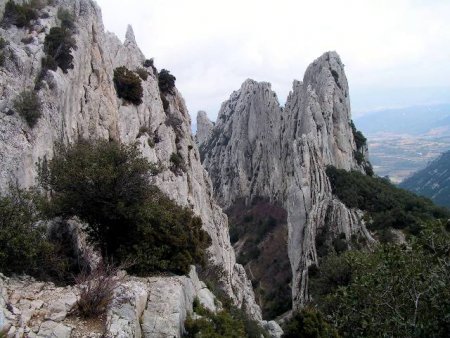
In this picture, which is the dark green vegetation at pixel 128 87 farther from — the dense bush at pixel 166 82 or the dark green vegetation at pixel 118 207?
the dark green vegetation at pixel 118 207

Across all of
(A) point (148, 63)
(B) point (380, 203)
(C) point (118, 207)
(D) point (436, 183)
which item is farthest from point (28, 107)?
(D) point (436, 183)

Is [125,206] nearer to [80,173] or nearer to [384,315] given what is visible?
[80,173]

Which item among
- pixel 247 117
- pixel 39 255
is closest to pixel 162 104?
pixel 39 255

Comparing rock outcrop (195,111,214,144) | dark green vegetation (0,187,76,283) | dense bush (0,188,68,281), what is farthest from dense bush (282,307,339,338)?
rock outcrop (195,111,214,144)

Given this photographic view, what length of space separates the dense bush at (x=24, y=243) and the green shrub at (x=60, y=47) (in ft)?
40.1

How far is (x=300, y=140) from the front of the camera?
64.0m

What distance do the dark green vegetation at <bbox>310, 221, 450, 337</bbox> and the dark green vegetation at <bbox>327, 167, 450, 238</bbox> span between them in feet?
127

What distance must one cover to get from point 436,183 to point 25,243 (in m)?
146

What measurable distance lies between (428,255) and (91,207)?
12.8 m

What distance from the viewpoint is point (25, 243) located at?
14.5m

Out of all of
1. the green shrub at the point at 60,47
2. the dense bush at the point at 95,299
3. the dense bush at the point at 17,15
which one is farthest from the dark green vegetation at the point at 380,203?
the dense bush at the point at 95,299

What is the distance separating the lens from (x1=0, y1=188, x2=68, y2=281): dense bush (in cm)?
1439

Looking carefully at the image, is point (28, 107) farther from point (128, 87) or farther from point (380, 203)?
point (380, 203)

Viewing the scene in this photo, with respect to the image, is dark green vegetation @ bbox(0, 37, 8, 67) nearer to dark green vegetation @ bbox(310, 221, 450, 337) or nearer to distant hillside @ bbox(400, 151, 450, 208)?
dark green vegetation @ bbox(310, 221, 450, 337)
